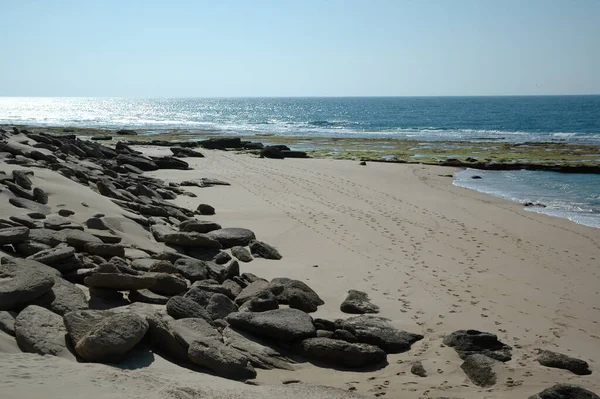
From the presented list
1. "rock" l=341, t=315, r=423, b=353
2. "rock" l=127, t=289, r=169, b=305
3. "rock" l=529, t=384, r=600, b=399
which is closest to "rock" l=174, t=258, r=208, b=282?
"rock" l=127, t=289, r=169, b=305

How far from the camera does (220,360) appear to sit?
6125mm

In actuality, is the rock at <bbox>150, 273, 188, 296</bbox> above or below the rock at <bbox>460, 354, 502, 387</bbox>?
above

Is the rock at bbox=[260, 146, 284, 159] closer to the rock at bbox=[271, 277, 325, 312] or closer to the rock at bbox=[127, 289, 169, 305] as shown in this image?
the rock at bbox=[271, 277, 325, 312]

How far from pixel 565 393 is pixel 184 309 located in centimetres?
423

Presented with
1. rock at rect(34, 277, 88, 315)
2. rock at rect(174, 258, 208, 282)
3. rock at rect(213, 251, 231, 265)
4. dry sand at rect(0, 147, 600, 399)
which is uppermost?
rock at rect(34, 277, 88, 315)

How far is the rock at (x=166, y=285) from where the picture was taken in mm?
7996

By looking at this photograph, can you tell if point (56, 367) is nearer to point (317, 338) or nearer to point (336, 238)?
point (317, 338)

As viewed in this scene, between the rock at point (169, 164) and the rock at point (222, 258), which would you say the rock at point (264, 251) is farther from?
the rock at point (169, 164)

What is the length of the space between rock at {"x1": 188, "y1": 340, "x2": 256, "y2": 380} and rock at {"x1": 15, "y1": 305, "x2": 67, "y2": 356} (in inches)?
49.7

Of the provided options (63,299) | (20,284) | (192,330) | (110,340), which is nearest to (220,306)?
(192,330)

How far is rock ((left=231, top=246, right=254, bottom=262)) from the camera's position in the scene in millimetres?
11273

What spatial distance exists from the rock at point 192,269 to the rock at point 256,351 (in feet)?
6.36

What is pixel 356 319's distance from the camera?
26.5 feet

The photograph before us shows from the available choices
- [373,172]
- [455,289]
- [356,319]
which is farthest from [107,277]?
[373,172]
